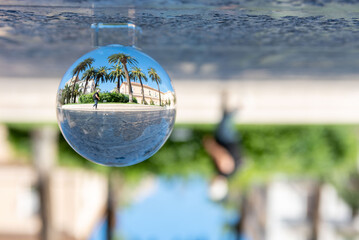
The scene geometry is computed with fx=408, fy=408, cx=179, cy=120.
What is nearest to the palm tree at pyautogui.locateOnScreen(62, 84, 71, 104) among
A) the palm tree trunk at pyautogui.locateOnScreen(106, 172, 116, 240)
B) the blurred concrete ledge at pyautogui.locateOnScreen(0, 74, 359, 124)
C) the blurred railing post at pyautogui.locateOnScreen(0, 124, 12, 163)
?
the blurred concrete ledge at pyautogui.locateOnScreen(0, 74, 359, 124)

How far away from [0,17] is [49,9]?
0.73 feet

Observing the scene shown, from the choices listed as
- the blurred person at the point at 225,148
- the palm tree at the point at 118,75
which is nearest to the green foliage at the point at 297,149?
the blurred person at the point at 225,148

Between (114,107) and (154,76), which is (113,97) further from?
(154,76)

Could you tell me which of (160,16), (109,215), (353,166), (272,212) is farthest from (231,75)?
(272,212)

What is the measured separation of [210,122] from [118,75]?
507 cm

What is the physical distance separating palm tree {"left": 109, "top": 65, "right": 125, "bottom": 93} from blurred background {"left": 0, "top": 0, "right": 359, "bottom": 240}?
0.19 m

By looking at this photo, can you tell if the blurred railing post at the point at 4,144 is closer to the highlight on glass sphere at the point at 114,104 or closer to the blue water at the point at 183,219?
Answer: the blue water at the point at 183,219

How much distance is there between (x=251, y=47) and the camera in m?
2.01

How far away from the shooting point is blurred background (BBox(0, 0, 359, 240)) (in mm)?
1342

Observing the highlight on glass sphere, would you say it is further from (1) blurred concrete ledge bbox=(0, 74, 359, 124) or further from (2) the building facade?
(1) blurred concrete ledge bbox=(0, 74, 359, 124)

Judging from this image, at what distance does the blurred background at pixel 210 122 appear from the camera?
134 centimetres

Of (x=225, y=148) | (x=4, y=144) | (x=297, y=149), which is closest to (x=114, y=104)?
(x=225, y=148)

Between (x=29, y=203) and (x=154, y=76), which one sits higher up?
(x=154, y=76)

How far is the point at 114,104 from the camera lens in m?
1.13
